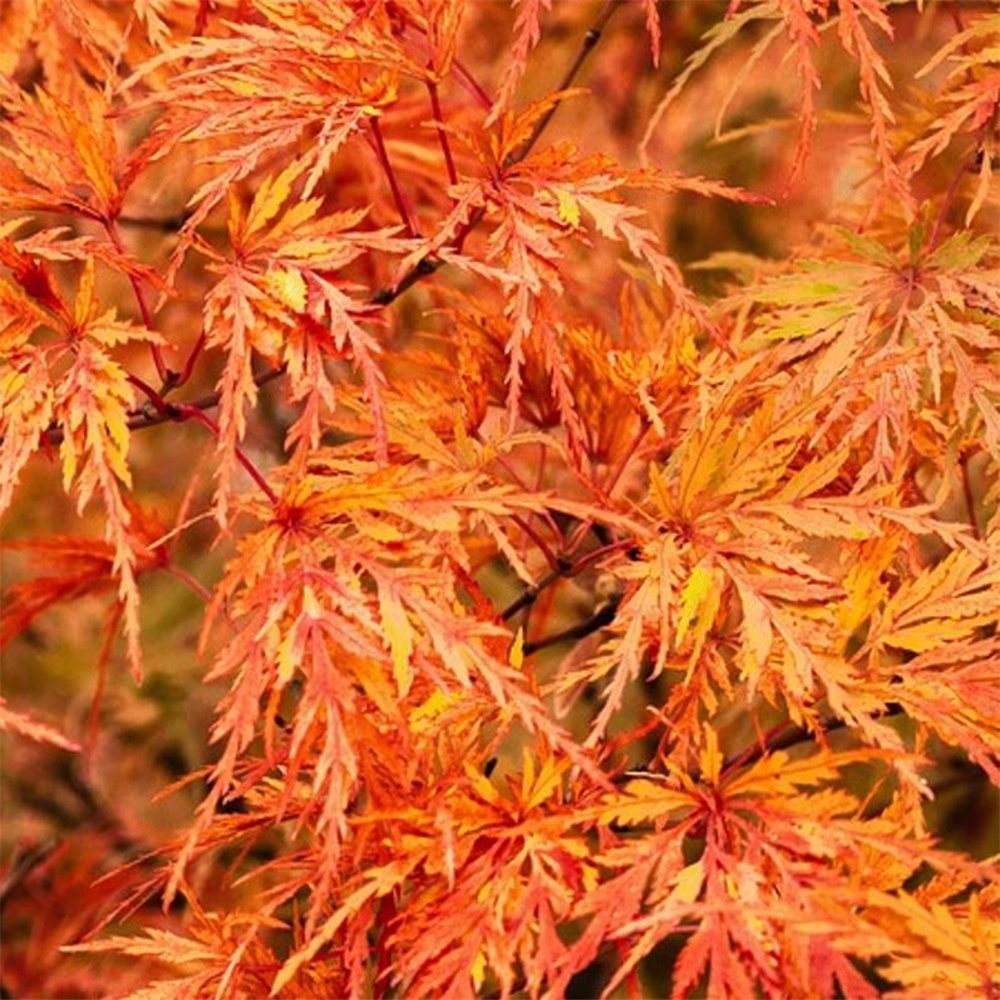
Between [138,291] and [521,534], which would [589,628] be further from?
[138,291]

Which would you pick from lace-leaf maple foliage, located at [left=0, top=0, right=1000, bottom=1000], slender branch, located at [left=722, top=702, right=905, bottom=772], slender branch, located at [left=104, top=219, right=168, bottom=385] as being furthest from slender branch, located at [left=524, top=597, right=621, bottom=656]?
slender branch, located at [left=104, top=219, right=168, bottom=385]

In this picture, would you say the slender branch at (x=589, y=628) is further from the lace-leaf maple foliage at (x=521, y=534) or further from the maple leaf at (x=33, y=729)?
the maple leaf at (x=33, y=729)

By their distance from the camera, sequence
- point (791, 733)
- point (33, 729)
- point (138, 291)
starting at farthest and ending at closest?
1. point (791, 733)
2. point (138, 291)
3. point (33, 729)

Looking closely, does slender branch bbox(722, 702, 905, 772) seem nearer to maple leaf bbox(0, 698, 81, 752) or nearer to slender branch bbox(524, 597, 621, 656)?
slender branch bbox(524, 597, 621, 656)

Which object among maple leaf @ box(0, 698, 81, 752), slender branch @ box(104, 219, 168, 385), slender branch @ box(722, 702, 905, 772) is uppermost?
slender branch @ box(104, 219, 168, 385)

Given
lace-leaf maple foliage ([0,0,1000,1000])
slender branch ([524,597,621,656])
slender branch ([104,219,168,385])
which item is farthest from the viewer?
slender branch ([524,597,621,656])

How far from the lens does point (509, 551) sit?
2.50ft

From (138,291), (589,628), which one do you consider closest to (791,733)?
(589,628)

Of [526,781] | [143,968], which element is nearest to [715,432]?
[526,781]

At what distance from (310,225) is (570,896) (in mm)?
356

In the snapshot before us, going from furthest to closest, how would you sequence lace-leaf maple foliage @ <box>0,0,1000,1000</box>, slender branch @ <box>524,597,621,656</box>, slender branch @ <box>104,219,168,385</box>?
slender branch @ <box>524,597,621,656</box>
slender branch @ <box>104,219,168,385</box>
lace-leaf maple foliage @ <box>0,0,1000,1000</box>

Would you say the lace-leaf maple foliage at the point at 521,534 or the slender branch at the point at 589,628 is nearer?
the lace-leaf maple foliage at the point at 521,534

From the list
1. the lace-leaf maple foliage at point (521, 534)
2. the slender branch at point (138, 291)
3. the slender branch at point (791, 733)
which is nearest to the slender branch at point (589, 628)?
the lace-leaf maple foliage at point (521, 534)

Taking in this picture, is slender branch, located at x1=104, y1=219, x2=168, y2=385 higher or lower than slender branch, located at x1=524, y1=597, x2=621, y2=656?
above
